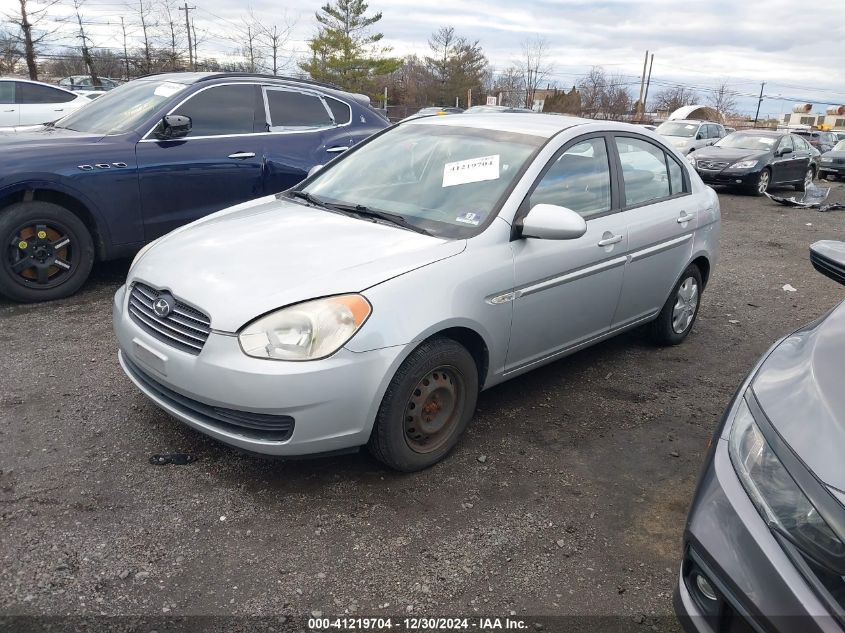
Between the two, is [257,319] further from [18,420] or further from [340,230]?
[18,420]

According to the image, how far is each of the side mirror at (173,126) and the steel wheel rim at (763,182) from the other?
13188 mm

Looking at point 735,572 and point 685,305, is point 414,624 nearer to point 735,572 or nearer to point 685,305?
point 735,572

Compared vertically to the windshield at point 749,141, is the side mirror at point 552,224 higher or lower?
higher

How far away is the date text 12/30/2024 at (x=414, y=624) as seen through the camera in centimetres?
225

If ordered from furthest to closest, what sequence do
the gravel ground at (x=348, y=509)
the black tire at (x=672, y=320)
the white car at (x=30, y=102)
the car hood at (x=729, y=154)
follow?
the car hood at (x=729, y=154), the white car at (x=30, y=102), the black tire at (x=672, y=320), the gravel ground at (x=348, y=509)

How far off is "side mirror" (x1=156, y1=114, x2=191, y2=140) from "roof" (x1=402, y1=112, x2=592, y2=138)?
2.17 meters

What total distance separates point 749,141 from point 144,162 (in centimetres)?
1468

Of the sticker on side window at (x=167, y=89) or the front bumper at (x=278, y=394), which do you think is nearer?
the front bumper at (x=278, y=394)

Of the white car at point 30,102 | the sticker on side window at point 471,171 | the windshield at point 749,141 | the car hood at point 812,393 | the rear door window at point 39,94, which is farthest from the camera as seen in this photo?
the windshield at point 749,141

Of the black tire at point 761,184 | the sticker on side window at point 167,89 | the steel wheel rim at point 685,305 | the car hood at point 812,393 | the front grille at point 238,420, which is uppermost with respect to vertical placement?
the sticker on side window at point 167,89

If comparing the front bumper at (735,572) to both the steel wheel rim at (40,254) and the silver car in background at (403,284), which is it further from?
the steel wheel rim at (40,254)

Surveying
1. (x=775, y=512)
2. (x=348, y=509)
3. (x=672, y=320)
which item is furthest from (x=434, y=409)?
(x=672, y=320)

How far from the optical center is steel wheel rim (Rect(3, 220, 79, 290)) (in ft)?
16.2

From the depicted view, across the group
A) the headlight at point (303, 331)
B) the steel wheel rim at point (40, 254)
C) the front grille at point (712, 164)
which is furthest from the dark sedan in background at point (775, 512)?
the front grille at point (712, 164)
